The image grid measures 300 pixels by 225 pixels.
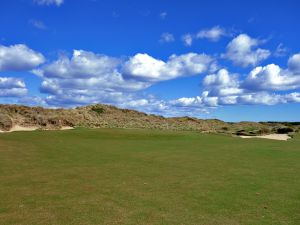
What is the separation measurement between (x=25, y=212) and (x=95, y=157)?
1369 centimetres

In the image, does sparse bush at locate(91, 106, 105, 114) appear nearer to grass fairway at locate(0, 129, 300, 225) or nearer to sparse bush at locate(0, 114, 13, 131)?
sparse bush at locate(0, 114, 13, 131)

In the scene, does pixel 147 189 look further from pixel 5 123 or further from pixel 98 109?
pixel 98 109

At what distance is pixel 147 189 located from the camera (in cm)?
1484

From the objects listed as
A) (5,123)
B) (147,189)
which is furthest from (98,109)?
(147,189)

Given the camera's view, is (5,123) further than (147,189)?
Yes

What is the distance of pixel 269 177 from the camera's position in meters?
17.8

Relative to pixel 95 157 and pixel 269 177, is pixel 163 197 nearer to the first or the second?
pixel 269 177

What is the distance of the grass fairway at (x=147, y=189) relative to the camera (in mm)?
11133

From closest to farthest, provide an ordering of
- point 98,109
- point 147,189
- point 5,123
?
point 147,189
point 5,123
point 98,109

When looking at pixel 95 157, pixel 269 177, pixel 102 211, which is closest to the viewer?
pixel 102 211

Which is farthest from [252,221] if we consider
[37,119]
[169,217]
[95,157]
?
[37,119]

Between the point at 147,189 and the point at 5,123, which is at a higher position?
the point at 5,123

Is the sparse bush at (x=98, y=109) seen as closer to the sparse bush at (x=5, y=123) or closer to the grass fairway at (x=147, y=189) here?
the sparse bush at (x=5, y=123)

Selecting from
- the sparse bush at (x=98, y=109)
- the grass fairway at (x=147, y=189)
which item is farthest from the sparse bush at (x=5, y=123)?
the sparse bush at (x=98, y=109)
